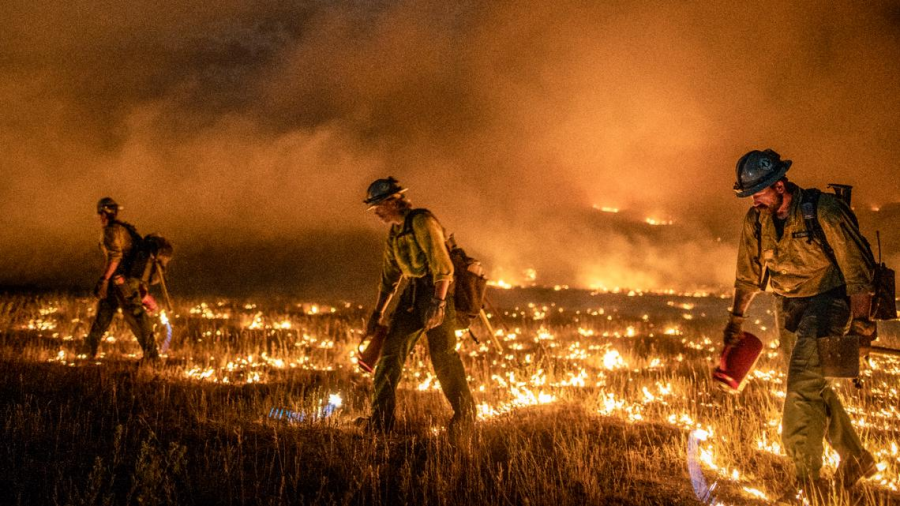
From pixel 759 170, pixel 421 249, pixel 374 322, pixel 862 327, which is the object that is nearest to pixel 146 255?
pixel 374 322

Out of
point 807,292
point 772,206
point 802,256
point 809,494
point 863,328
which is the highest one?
point 772,206

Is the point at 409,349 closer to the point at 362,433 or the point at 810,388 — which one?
the point at 362,433

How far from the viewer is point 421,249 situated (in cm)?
573

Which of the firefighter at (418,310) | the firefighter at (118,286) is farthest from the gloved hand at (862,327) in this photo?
the firefighter at (118,286)

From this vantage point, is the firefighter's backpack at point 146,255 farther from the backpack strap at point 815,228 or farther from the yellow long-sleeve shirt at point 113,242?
the backpack strap at point 815,228

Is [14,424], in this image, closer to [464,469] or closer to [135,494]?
[135,494]

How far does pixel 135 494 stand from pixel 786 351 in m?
5.15

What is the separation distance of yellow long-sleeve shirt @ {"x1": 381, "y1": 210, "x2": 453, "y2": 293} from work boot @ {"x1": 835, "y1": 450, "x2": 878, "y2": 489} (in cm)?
356

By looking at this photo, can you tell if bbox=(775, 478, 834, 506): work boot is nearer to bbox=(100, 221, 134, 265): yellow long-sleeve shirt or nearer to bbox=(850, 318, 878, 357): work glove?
bbox=(850, 318, 878, 357): work glove

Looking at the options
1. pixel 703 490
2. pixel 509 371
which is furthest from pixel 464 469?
pixel 509 371

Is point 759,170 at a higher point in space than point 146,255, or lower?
lower

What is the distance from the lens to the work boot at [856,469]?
14.5ft

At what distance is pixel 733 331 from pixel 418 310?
9.36 feet

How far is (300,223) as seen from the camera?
46156 millimetres
